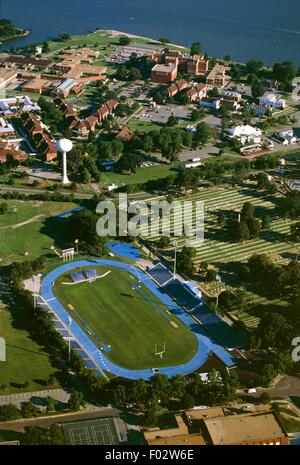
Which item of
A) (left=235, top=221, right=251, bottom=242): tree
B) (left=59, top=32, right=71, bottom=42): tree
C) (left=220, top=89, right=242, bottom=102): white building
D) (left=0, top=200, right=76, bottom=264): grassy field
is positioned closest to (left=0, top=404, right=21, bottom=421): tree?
(left=0, top=200, right=76, bottom=264): grassy field

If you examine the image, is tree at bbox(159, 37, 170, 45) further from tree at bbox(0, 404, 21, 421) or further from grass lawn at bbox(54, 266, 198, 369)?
tree at bbox(0, 404, 21, 421)

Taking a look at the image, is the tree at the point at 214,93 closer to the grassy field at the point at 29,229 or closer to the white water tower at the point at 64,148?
the white water tower at the point at 64,148

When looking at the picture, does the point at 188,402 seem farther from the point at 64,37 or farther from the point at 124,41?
the point at 64,37

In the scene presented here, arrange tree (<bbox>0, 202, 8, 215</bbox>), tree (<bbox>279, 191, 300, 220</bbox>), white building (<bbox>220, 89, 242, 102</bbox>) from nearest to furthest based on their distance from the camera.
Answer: tree (<bbox>0, 202, 8, 215</bbox>) → tree (<bbox>279, 191, 300, 220</bbox>) → white building (<bbox>220, 89, 242, 102</bbox>)

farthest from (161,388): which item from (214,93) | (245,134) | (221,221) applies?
(214,93)

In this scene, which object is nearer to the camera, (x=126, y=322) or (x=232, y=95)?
(x=126, y=322)

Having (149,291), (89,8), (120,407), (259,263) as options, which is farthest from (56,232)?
(89,8)
